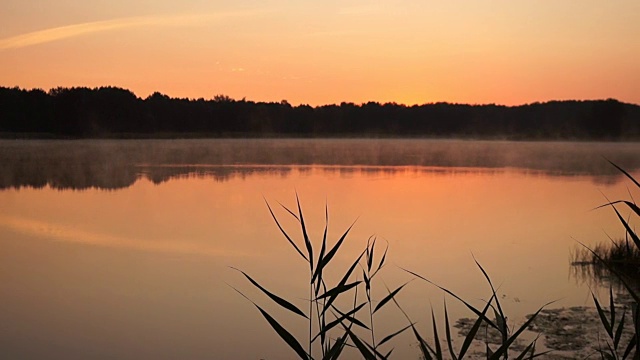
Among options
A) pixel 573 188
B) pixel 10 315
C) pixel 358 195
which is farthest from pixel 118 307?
pixel 573 188

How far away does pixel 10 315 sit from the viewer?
14.6 ft

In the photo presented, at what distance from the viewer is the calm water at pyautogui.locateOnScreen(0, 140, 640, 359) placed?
4.14 m

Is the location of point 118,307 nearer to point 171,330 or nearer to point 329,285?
point 171,330

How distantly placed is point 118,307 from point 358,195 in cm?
756

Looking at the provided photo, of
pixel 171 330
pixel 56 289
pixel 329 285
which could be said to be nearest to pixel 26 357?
pixel 171 330

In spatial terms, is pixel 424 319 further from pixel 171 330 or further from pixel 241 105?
pixel 241 105

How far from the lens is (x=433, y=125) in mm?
58219

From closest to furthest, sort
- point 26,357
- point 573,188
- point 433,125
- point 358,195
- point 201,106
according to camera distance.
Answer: point 26,357, point 358,195, point 573,188, point 201,106, point 433,125

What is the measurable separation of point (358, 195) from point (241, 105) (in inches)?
1671

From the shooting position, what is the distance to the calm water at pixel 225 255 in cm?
414

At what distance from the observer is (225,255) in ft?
21.2

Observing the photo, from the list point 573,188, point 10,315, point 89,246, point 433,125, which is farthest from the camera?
point 433,125

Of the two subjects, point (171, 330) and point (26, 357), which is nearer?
point (26, 357)

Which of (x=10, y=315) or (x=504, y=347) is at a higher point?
(x=504, y=347)
